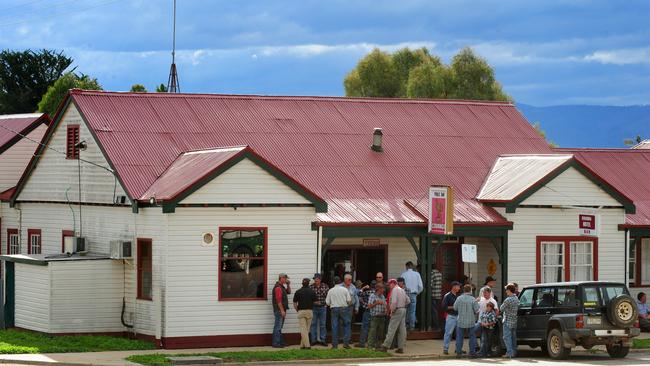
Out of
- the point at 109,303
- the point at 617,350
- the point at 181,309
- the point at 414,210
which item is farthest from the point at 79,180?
the point at 617,350

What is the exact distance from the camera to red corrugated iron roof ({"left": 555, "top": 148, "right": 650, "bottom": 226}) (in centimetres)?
4206

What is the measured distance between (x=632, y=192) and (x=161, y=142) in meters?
15.2

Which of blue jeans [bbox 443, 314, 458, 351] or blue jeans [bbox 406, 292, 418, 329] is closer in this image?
blue jeans [bbox 443, 314, 458, 351]

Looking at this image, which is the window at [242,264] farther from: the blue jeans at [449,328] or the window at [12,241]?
the window at [12,241]

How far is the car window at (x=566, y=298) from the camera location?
100ft

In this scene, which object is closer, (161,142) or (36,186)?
(161,142)

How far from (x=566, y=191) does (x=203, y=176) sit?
10646mm

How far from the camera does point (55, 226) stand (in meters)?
A: 38.3

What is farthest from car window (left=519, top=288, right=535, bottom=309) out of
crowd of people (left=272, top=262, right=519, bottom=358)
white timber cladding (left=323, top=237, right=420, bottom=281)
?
white timber cladding (left=323, top=237, right=420, bottom=281)

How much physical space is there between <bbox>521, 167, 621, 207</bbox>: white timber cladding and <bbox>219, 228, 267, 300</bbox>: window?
Answer: 7.90 m

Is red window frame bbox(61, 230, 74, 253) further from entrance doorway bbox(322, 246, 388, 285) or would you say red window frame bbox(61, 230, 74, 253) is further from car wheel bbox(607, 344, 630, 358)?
car wheel bbox(607, 344, 630, 358)

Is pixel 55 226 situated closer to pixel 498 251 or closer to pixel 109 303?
pixel 109 303

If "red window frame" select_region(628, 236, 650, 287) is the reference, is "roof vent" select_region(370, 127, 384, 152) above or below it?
above

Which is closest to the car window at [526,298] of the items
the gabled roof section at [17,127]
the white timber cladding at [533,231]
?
the white timber cladding at [533,231]
